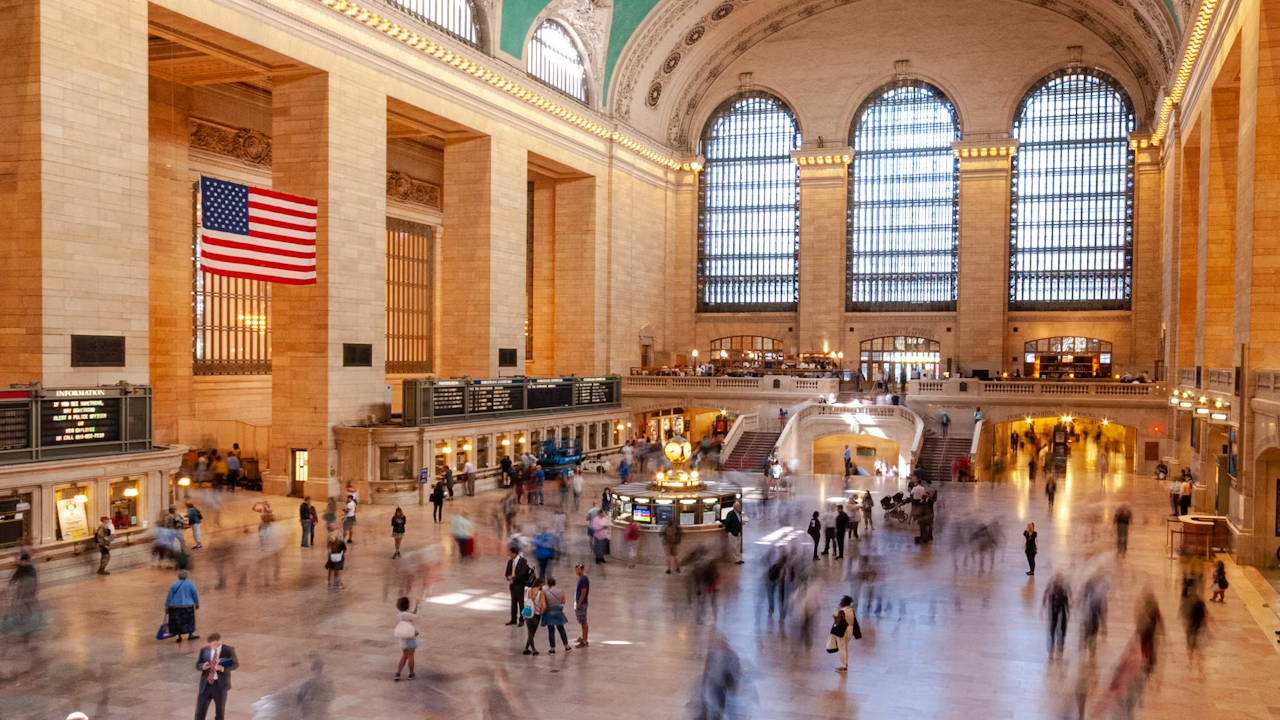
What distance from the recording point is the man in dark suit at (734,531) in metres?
18.3

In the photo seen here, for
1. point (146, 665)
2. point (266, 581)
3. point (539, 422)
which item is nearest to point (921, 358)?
point (539, 422)

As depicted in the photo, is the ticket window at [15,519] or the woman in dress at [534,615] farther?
the ticket window at [15,519]

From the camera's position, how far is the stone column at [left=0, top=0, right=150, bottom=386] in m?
17.8

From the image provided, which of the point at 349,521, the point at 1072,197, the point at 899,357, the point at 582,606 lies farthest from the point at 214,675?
the point at 1072,197

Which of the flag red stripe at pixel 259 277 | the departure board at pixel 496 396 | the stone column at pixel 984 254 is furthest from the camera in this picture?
the stone column at pixel 984 254

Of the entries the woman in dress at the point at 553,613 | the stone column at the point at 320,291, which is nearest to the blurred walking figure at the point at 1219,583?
the woman in dress at the point at 553,613

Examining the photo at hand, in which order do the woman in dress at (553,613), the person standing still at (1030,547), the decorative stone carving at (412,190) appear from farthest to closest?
the decorative stone carving at (412,190), the person standing still at (1030,547), the woman in dress at (553,613)

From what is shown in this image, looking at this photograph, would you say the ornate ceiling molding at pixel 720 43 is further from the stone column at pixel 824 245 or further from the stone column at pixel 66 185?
the stone column at pixel 66 185

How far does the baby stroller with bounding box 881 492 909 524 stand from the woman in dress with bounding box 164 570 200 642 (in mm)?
15058

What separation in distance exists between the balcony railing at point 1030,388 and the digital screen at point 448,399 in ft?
59.0

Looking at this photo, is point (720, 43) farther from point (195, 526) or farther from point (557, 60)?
point (195, 526)

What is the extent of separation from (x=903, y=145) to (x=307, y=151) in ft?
97.5

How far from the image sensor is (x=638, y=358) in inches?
Answer: 1758

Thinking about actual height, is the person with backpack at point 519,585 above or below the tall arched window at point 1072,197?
below
